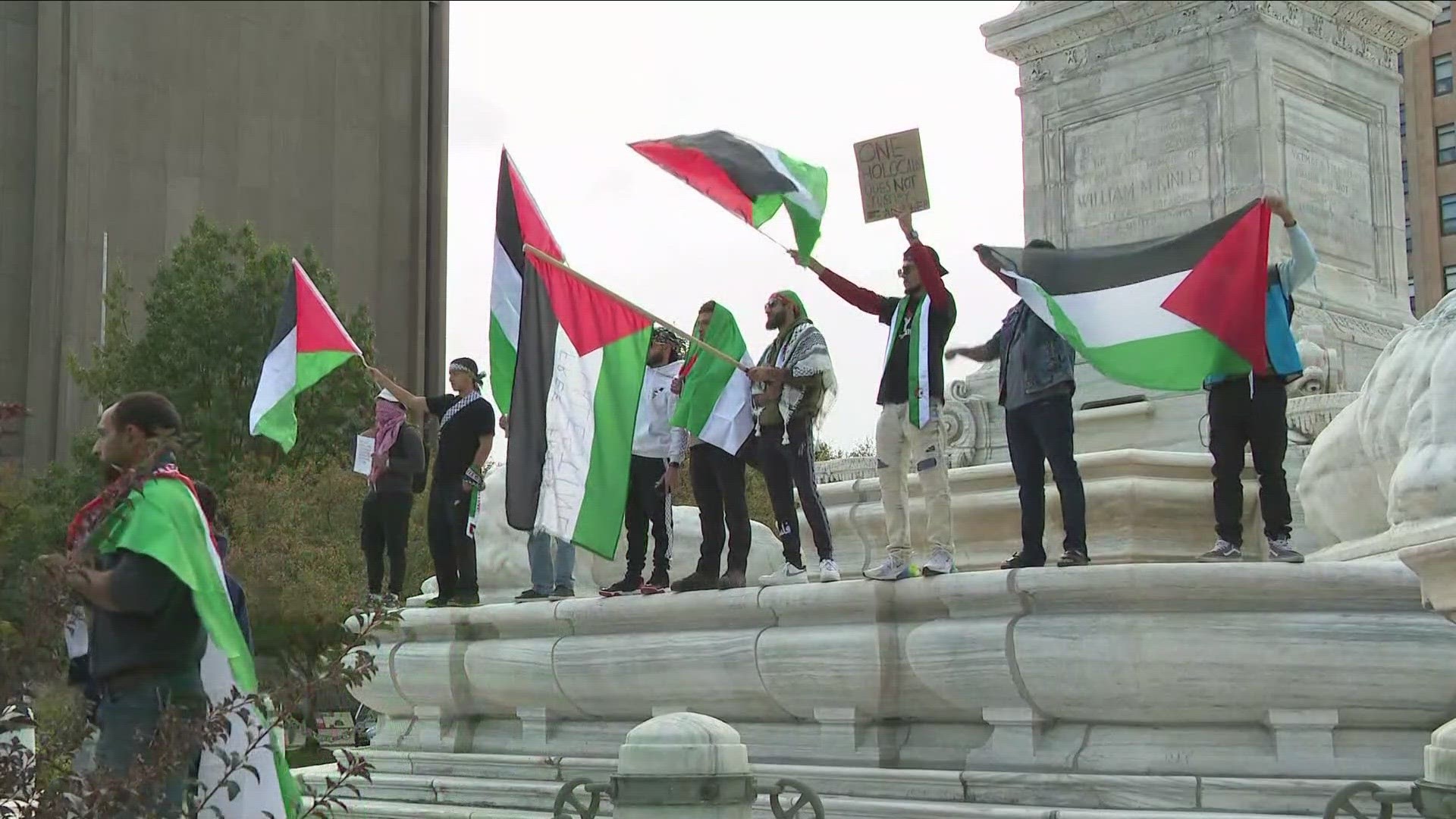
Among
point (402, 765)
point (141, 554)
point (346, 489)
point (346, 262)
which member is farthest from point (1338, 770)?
point (346, 262)

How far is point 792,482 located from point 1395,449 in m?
2.90

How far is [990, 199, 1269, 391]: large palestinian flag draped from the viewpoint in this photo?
361 inches

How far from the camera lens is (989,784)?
7727 millimetres

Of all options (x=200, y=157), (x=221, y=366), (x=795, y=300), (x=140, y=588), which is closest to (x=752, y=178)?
(x=795, y=300)

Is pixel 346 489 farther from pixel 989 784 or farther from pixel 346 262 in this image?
pixel 989 784

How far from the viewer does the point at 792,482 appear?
992 cm

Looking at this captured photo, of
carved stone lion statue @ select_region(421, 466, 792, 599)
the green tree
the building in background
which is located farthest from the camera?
the building in background

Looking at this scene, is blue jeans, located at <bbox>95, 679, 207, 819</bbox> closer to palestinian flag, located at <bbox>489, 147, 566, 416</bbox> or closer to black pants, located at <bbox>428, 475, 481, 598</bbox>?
palestinian flag, located at <bbox>489, 147, 566, 416</bbox>

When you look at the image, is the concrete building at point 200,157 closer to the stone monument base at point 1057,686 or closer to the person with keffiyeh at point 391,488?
the person with keffiyeh at point 391,488

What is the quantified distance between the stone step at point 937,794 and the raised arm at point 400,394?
2.79m

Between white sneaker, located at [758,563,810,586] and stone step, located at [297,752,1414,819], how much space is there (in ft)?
4.06

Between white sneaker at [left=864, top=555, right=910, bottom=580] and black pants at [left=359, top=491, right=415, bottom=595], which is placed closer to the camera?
white sneaker at [left=864, top=555, right=910, bottom=580]

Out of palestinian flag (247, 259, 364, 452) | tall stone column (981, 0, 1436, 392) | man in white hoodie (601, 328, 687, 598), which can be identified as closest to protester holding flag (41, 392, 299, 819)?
man in white hoodie (601, 328, 687, 598)

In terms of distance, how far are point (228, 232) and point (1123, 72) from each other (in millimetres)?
24968
